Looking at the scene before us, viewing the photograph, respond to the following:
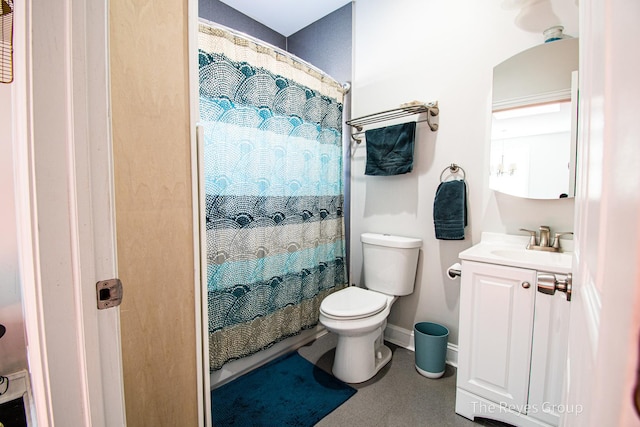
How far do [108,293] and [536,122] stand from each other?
6.68ft

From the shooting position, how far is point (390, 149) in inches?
80.2

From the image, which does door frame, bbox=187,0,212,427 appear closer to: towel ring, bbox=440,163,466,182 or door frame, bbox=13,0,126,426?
door frame, bbox=13,0,126,426

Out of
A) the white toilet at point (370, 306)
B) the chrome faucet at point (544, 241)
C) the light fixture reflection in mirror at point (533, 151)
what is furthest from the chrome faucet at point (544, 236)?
the white toilet at point (370, 306)

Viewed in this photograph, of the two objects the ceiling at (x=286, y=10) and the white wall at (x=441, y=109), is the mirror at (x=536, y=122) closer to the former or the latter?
the white wall at (x=441, y=109)

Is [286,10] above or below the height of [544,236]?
above

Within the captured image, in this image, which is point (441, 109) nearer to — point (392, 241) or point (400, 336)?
point (392, 241)

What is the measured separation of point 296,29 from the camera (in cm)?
263

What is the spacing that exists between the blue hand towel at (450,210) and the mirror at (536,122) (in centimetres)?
19

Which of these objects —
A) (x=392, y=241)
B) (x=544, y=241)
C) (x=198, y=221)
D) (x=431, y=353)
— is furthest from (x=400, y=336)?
(x=198, y=221)

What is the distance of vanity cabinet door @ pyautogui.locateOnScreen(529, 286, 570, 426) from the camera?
3.88ft

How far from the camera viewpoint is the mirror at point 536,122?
1464 millimetres

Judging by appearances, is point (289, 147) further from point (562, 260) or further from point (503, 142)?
point (562, 260)

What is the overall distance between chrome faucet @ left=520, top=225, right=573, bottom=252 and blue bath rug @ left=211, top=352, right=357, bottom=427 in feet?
4.26

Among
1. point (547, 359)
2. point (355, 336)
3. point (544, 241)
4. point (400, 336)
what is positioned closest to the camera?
point (547, 359)
